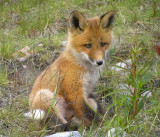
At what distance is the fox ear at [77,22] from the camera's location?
3.35 meters

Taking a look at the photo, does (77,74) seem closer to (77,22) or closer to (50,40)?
(77,22)

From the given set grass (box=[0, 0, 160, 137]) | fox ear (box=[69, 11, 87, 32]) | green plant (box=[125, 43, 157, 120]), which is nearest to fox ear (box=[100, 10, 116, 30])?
fox ear (box=[69, 11, 87, 32])

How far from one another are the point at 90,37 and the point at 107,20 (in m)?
0.45

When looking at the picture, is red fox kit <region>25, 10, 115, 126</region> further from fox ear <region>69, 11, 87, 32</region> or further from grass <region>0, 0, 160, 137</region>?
grass <region>0, 0, 160, 137</region>

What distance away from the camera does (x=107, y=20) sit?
3.62m

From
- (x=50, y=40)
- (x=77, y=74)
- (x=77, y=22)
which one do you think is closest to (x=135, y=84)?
(x=77, y=74)

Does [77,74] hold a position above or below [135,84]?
below

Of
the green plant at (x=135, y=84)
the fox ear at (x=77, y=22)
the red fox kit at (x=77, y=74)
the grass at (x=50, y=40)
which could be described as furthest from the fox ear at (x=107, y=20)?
the green plant at (x=135, y=84)

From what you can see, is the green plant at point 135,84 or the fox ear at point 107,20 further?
the fox ear at point 107,20

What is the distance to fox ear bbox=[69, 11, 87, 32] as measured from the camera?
3354 millimetres

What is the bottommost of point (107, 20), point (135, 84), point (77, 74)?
point (77, 74)

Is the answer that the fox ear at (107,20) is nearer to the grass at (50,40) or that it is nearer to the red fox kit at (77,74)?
the red fox kit at (77,74)

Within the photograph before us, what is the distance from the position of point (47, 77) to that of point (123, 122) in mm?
1419

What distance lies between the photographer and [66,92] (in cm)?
325
